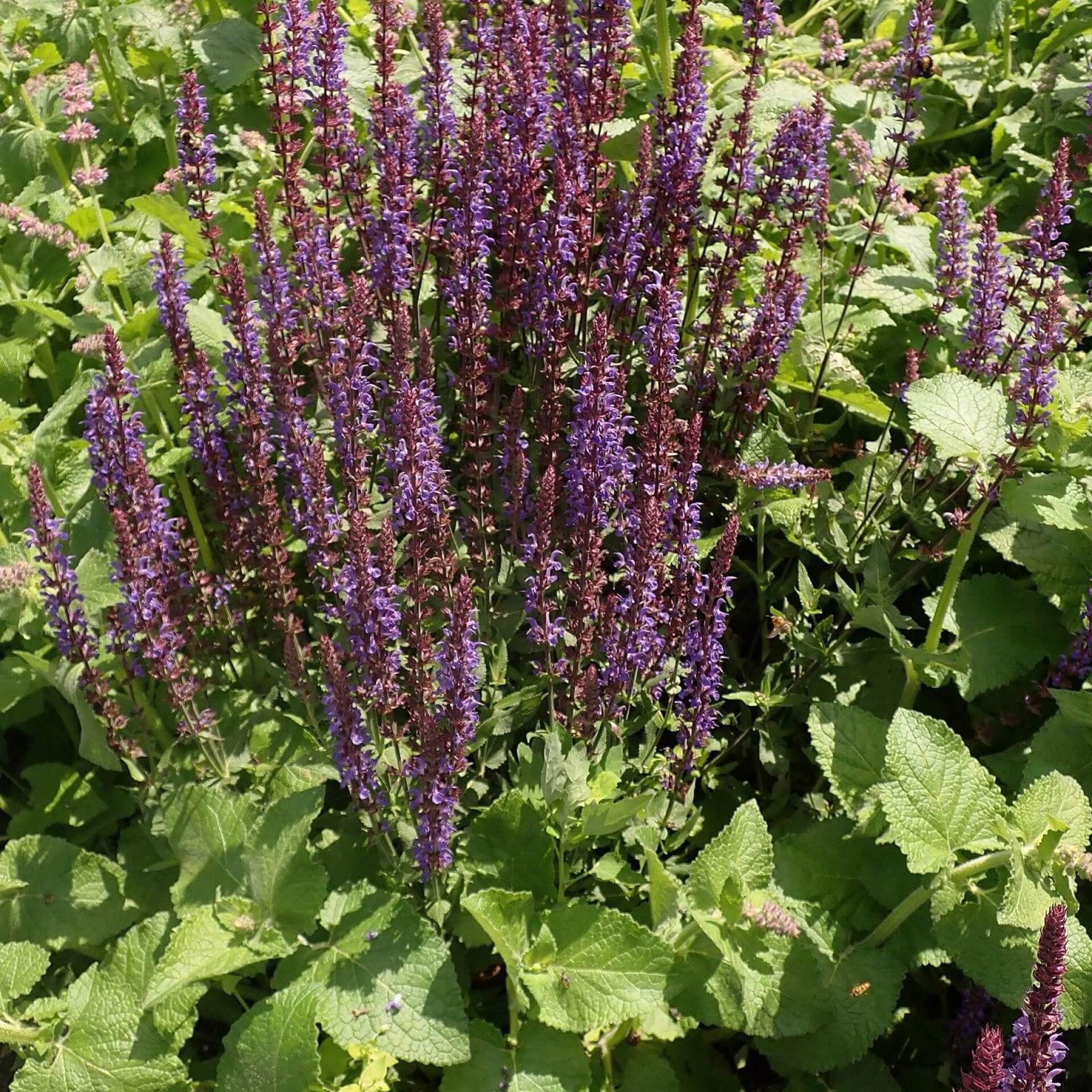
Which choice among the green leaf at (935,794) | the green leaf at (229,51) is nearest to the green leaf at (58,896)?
the green leaf at (935,794)

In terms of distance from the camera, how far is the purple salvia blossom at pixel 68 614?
2.92m

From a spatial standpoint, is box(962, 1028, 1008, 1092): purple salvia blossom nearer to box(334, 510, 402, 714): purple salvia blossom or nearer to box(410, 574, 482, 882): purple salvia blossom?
box(410, 574, 482, 882): purple salvia blossom

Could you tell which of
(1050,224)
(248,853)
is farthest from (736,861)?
(1050,224)

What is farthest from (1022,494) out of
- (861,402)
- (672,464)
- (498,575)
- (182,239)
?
(182,239)

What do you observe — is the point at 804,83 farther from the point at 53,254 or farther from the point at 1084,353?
the point at 53,254

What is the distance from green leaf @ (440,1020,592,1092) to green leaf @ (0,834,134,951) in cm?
117

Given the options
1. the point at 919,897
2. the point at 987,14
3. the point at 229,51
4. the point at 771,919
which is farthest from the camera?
the point at 987,14

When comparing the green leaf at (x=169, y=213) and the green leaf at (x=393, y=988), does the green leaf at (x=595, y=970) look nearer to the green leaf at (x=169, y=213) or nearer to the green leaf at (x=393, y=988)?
the green leaf at (x=393, y=988)

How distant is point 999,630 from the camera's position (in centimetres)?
→ 388

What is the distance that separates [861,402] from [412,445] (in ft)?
6.61

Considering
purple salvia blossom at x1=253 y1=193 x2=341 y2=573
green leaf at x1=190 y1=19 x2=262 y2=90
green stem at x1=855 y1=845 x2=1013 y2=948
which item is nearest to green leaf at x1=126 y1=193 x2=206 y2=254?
purple salvia blossom at x1=253 y1=193 x2=341 y2=573

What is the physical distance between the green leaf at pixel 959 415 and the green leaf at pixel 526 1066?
201 cm

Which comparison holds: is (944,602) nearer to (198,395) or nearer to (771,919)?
(771,919)

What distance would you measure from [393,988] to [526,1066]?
43cm
